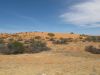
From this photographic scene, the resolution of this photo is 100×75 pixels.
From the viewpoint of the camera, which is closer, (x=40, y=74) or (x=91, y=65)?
(x=40, y=74)

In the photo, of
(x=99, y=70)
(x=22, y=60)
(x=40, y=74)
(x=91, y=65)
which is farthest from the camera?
(x=22, y=60)

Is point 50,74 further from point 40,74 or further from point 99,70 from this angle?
point 99,70

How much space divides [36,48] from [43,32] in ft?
109

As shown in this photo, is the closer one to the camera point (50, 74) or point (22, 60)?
point (50, 74)

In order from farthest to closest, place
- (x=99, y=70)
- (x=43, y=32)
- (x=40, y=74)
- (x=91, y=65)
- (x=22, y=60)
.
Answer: (x=43, y=32), (x=22, y=60), (x=91, y=65), (x=99, y=70), (x=40, y=74)

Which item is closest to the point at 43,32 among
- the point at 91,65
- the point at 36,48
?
the point at 36,48

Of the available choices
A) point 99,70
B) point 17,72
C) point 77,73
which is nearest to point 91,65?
point 99,70

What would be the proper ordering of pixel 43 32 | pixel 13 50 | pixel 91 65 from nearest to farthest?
1. pixel 91 65
2. pixel 13 50
3. pixel 43 32

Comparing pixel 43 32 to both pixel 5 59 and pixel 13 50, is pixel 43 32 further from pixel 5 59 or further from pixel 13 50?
pixel 5 59

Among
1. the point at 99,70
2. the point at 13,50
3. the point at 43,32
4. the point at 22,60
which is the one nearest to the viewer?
the point at 99,70

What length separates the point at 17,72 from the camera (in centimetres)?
1362

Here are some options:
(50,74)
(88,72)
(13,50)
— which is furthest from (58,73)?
(13,50)

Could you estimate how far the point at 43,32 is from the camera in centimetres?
5894

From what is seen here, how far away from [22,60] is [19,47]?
6002 mm
